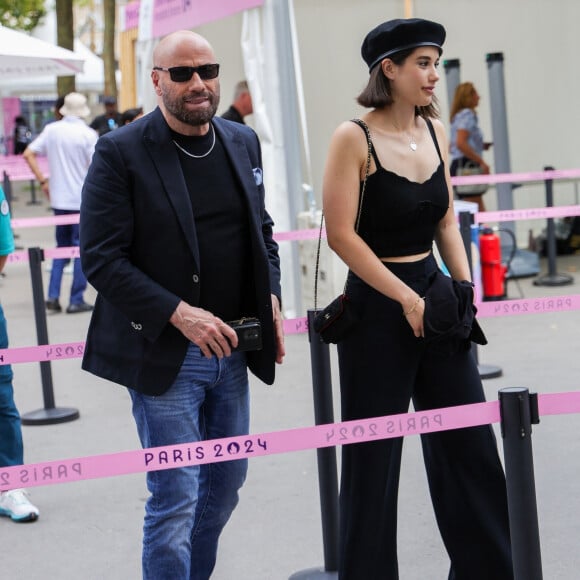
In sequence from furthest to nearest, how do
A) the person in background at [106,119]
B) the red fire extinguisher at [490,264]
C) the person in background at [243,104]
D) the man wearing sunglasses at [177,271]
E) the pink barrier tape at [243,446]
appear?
the person in background at [106,119] → the person in background at [243,104] → the red fire extinguisher at [490,264] → the man wearing sunglasses at [177,271] → the pink barrier tape at [243,446]

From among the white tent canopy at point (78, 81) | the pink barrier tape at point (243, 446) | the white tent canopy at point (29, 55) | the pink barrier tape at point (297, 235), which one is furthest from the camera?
the white tent canopy at point (78, 81)

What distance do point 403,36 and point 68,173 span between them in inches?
303

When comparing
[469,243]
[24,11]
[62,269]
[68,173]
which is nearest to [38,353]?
[469,243]

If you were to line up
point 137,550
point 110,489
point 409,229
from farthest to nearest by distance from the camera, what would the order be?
1. point 110,489
2. point 137,550
3. point 409,229

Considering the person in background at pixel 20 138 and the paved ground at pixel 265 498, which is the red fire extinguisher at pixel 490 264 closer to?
the paved ground at pixel 265 498

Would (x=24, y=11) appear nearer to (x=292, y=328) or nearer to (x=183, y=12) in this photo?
(x=183, y=12)

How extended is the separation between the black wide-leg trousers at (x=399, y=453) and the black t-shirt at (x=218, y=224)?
1.31 feet

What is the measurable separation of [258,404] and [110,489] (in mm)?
1619

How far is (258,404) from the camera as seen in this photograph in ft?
23.2

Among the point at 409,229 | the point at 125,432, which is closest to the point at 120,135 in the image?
the point at 409,229

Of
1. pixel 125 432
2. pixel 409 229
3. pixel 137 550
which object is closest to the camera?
pixel 409 229

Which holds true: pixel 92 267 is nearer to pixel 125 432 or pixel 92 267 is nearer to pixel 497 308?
pixel 497 308

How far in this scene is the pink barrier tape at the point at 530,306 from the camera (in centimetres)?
480

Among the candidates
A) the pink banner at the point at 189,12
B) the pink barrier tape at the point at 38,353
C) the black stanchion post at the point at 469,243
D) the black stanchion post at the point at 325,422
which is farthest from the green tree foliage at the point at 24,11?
the black stanchion post at the point at 325,422
